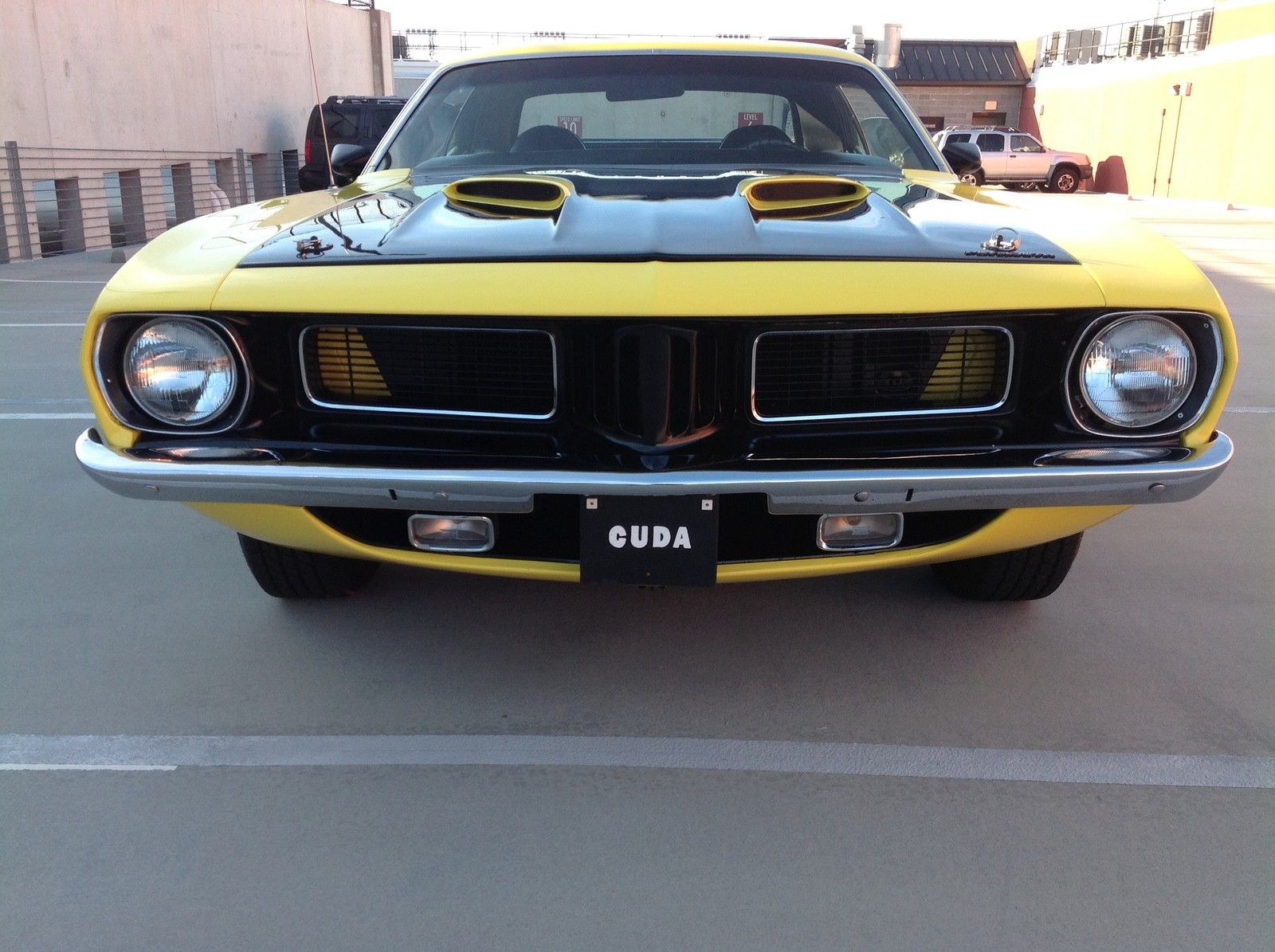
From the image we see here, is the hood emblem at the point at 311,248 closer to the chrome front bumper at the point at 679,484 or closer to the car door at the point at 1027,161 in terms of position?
the chrome front bumper at the point at 679,484

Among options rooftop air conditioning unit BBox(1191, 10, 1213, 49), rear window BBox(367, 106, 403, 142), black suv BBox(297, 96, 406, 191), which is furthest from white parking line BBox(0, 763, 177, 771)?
rooftop air conditioning unit BBox(1191, 10, 1213, 49)

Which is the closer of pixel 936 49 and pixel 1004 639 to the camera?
pixel 1004 639

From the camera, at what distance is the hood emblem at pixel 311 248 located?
6.37ft

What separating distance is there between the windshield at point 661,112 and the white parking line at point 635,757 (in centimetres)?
171

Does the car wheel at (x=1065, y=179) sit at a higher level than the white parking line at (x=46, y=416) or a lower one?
lower

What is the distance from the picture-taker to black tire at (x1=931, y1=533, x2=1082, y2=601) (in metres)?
2.39

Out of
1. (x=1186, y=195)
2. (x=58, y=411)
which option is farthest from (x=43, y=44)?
(x=1186, y=195)

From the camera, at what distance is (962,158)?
335 centimetres

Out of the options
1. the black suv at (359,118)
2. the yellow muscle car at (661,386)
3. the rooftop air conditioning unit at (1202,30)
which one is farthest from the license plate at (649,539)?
the rooftop air conditioning unit at (1202,30)

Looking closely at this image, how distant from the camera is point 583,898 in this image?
159 cm

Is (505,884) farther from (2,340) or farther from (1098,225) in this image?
(2,340)

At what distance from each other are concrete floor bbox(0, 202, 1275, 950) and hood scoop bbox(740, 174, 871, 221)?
36.8 inches

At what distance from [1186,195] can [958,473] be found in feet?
82.9

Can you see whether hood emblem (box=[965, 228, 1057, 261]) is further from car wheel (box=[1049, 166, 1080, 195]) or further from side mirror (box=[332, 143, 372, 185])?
car wheel (box=[1049, 166, 1080, 195])
